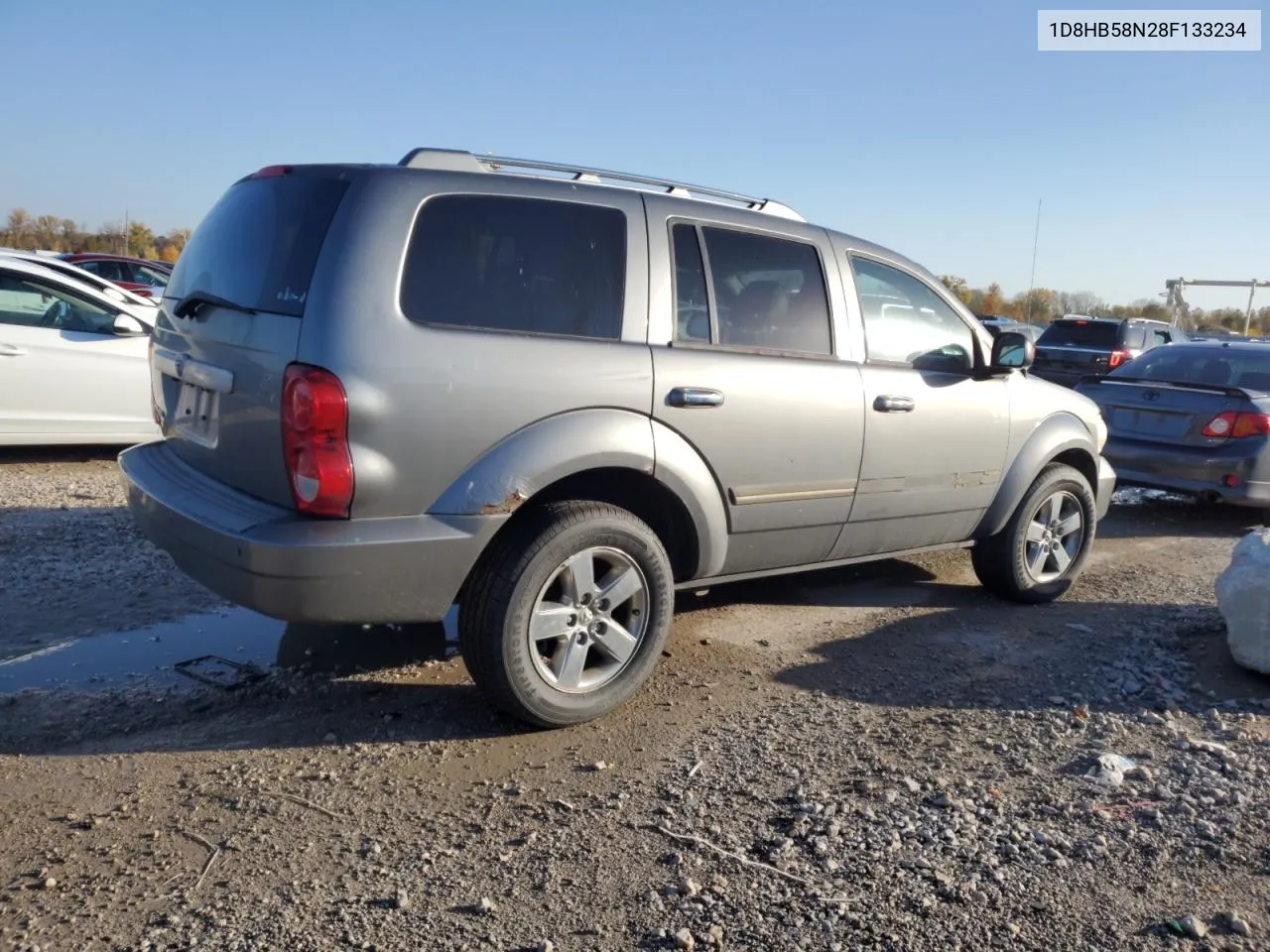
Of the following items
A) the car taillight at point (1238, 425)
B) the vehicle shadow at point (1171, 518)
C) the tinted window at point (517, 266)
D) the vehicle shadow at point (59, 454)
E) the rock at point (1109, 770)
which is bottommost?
the rock at point (1109, 770)

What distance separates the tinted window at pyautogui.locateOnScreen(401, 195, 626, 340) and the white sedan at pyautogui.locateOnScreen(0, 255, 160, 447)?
5288 millimetres

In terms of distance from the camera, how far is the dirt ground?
269 cm

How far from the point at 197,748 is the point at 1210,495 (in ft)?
23.9

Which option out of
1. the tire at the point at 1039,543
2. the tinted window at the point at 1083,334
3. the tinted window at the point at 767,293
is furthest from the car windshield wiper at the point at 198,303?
the tinted window at the point at 1083,334

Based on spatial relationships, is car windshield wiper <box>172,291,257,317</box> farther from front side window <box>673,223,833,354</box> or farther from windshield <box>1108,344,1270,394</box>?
windshield <box>1108,344,1270,394</box>

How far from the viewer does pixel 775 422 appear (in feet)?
14.1

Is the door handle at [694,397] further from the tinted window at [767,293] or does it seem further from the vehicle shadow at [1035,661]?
the vehicle shadow at [1035,661]

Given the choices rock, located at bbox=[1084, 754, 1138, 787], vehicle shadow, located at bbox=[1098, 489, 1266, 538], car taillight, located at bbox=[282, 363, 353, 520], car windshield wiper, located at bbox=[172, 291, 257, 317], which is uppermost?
car windshield wiper, located at bbox=[172, 291, 257, 317]

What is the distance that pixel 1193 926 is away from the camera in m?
2.71

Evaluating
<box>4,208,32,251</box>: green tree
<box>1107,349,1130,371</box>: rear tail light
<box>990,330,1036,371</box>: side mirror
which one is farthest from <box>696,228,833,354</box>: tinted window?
<box>4,208,32,251</box>: green tree

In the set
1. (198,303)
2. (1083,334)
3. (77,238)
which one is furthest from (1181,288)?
(77,238)

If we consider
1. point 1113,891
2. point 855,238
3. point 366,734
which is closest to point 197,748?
point 366,734

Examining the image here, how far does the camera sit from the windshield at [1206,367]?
28.1 ft

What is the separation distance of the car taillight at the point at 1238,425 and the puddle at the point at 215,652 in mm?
6064
